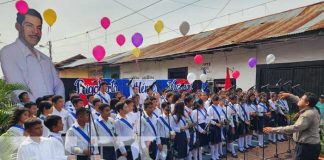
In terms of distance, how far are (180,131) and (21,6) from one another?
16.8 ft

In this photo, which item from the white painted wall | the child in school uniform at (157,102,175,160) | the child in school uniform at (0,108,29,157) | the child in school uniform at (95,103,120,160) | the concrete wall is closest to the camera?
the child in school uniform at (0,108,29,157)

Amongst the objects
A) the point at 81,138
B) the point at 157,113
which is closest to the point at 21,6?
the point at 157,113

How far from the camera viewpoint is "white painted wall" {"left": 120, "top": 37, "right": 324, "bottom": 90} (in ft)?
36.0

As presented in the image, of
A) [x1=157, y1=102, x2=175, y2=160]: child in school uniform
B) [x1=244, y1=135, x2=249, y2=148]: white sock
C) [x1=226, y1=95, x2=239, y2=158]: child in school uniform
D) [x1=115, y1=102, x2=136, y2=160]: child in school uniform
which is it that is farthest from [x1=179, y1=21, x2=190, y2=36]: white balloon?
[x1=115, y1=102, x2=136, y2=160]: child in school uniform

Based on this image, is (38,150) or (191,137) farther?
(191,137)

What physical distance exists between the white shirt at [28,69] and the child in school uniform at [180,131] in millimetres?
4305

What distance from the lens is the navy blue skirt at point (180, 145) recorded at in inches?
263

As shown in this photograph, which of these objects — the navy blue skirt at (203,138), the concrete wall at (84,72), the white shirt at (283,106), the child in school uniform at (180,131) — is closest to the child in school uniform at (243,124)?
the navy blue skirt at (203,138)

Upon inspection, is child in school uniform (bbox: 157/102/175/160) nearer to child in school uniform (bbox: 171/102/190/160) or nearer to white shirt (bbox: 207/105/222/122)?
child in school uniform (bbox: 171/102/190/160)

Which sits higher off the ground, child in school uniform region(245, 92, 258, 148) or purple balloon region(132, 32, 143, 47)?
purple balloon region(132, 32, 143, 47)

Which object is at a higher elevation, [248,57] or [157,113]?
[248,57]

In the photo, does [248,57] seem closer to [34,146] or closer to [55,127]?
[55,127]

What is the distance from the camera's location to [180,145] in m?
6.71

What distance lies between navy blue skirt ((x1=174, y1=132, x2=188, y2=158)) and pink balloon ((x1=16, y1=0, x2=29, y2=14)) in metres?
5.07
